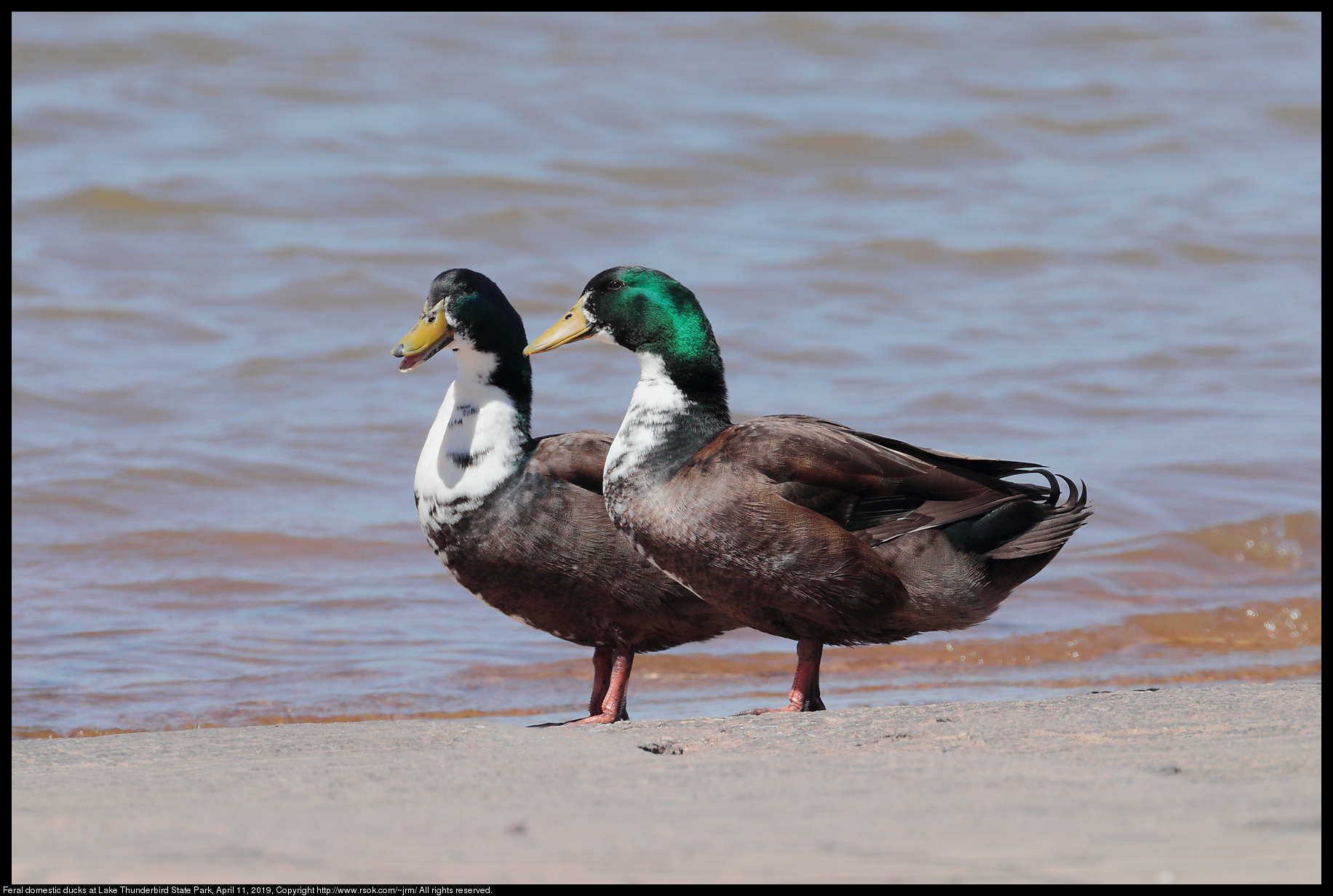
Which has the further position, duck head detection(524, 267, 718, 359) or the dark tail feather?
duck head detection(524, 267, 718, 359)

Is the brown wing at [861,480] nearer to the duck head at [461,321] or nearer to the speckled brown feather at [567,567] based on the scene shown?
the speckled brown feather at [567,567]

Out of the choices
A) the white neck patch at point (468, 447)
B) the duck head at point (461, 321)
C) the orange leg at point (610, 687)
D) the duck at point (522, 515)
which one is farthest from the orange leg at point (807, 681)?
the duck head at point (461, 321)

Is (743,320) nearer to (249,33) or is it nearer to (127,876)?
(249,33)

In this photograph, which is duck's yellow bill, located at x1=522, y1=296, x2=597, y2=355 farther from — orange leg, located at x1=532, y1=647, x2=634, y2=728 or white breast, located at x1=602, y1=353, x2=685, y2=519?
orange leg, located at x1=532, y1=647, x2=634, y2=728

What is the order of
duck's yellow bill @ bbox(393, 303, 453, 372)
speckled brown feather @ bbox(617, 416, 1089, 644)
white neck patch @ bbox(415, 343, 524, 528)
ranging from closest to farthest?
1. speckled brown feather @ bbox(617, 416, 1089, 644)
2. white neck patch @ bbox(415, 343, 524, 528)
3. duck's yellow bill @ bbox(393, 303, 453, 372)

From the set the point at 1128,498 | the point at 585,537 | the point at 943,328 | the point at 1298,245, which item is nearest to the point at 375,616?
the point at 585,537

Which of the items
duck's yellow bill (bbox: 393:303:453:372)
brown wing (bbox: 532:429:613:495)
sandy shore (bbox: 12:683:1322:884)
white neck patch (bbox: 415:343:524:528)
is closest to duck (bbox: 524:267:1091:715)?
brown wing (bbox: 532:429:613:495)

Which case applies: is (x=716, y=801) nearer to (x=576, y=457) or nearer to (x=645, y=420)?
(x=645, y=420)

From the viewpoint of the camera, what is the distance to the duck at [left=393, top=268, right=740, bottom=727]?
4707 mm

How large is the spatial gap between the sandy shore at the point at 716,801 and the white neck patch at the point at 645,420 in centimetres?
88

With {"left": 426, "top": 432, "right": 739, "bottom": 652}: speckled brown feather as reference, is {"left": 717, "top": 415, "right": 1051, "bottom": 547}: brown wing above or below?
above

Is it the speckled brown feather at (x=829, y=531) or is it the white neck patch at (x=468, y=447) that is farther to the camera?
the white neck patch at (x=468, y=447)

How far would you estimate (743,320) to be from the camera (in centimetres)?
1178

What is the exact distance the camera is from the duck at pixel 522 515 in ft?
15.4
